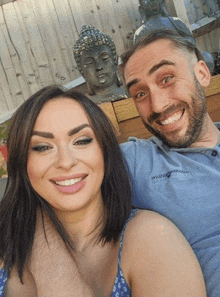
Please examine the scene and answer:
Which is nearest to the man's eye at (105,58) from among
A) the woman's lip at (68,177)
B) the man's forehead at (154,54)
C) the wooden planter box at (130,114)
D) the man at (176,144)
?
the wooden planter box at (130,114)

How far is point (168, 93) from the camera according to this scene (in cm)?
144

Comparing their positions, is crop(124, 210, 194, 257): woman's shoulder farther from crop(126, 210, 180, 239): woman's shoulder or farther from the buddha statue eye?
the buddha statue eye

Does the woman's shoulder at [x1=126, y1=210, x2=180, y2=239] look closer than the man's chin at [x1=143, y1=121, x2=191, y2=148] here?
Yes

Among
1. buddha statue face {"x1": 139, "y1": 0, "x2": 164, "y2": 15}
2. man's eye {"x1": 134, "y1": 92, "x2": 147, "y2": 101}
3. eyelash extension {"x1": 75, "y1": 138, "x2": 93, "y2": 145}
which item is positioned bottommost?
eyelash extension {"x1": 75, "y1": 138, "x2": 93, "y2": 145}

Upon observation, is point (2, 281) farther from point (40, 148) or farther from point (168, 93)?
point (168, 93)

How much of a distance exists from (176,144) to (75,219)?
1.87ft

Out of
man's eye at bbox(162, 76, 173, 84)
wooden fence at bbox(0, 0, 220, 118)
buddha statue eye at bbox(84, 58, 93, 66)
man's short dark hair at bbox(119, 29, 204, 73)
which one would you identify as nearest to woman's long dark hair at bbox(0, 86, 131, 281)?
man's eye at bbox(162, 76, 173, 84)

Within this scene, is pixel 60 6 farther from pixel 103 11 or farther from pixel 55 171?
pixel 55 171

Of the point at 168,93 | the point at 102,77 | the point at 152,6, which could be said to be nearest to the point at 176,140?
the point at 168,93

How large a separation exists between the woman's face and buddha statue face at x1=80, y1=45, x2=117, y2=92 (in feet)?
5.69

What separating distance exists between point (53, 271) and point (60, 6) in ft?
12.0

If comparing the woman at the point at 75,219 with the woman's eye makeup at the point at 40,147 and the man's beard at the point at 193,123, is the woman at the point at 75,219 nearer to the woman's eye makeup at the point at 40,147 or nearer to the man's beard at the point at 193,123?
the woman's eye makeup at the point at 40,147

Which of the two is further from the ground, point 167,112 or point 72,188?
point 167,112

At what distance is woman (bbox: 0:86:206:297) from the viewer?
97 cm
